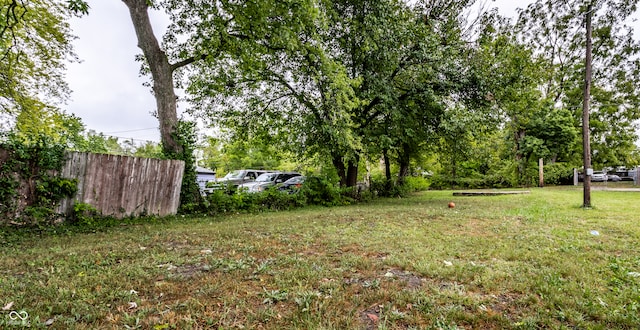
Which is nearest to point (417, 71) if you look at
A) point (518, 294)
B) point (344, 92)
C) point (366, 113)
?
point (366, 113)

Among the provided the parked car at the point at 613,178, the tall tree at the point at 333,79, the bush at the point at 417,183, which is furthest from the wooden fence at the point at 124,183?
the parked car at the point at 613,178

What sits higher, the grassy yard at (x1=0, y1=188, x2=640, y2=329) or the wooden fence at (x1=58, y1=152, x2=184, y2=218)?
the wooden fence at (x1=58, y1=152, x2=184, y2=218)

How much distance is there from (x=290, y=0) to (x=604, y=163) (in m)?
28.8

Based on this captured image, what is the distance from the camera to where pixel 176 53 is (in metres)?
9.08

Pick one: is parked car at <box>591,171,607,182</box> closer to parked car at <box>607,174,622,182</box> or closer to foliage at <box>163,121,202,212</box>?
parked car at <box>607,174,622,182</box>

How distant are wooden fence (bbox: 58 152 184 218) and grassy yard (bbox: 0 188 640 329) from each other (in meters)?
1.58

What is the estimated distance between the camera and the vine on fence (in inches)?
204

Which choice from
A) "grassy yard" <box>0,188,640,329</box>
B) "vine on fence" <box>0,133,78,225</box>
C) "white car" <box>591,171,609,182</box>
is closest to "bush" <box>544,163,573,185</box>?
"white car" <box>591,171,609,182</box>

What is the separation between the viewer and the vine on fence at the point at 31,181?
519 cm

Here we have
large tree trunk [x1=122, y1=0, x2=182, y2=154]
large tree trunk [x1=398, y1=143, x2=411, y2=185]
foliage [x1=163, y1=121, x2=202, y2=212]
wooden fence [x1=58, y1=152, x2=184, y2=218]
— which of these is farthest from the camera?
large tree trunk [x1=398, y1=143, x2=411, y2=185]

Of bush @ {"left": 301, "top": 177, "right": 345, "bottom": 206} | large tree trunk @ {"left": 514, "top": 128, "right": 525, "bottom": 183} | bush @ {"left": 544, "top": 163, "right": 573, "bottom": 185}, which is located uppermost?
large tree trunk @ {"left": 514, "top": 128, "right": 525, "bottom": 183}

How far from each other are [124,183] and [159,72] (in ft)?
10.1

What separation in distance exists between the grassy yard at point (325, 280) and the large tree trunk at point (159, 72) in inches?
137

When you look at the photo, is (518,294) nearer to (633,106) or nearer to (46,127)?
(46,127)
